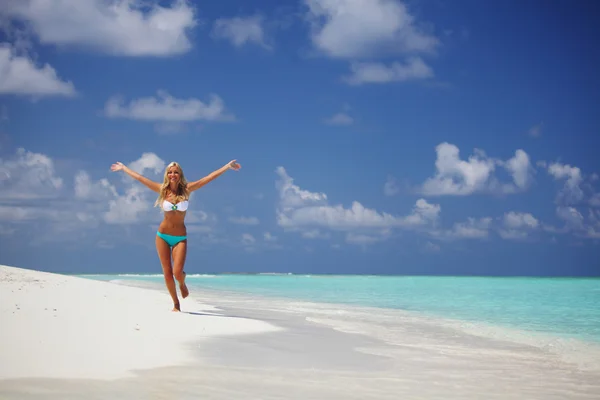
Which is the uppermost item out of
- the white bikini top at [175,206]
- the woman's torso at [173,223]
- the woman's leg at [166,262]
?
the white bikini top at [175,206]

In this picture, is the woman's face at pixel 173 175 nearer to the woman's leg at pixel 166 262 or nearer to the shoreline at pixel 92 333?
the woman's leg at pixel 166 262

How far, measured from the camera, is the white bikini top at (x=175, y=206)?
9.91 metres

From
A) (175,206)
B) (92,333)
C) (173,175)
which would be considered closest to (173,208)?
(175,206)

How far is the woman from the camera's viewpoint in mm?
9953

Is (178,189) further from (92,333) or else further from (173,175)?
(92,333)

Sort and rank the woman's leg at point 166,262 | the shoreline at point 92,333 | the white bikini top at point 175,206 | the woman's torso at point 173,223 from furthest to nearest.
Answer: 1. the woman's leg at point 166,262
2. the woman's torso at point 173,223
3. the white bikini top at point 175,206
4. the shoreline at point 92,333

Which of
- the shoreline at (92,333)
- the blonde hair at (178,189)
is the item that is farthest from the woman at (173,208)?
the shoreline at (92,333)

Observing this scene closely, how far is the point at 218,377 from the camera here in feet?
18.2

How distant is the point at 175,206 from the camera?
9953mm

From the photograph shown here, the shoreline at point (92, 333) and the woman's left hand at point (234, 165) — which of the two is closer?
the shoreline at point (92, 333)

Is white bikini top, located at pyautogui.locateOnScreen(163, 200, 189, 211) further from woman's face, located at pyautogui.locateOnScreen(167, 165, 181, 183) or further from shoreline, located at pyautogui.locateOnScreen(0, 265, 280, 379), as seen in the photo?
shoreline, located at pyautogui.locateOnScreen(0, 265, 280, 379)

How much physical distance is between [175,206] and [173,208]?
49 mm

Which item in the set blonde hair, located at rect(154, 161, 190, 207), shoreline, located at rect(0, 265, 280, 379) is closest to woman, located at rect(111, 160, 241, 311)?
blonde hair, located at rect(154, 161, 190, 207)

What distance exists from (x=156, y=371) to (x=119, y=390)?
803 mm
